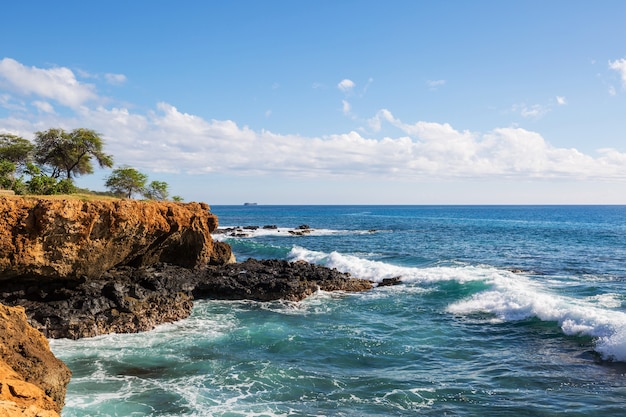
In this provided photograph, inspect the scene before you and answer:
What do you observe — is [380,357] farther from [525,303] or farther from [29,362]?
[29,362]

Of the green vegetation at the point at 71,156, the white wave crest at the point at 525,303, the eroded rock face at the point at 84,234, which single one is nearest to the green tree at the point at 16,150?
the green vegetation at the point at 71,156

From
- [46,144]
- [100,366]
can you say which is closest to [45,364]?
[100,366]

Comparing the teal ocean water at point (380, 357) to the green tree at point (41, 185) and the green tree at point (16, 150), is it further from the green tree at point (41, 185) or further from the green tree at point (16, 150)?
the green tree at point (16, 150)

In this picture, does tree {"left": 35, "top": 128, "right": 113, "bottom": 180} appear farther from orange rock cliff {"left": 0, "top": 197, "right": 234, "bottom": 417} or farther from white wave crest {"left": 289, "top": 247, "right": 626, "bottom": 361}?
white wave crest {"left": 289, "top": 247, "right": 626, "bottom": 361}

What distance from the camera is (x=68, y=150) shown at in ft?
106

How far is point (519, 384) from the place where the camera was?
14469 millimetres

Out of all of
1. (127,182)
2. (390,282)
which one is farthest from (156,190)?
(390,282)

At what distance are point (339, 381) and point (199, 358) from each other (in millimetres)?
5313

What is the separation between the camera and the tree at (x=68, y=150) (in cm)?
3183

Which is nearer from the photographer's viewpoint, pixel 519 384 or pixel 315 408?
pixel 315 408

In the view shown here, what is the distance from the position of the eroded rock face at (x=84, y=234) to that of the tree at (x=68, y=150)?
369 inches

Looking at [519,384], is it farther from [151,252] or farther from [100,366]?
[151,252]

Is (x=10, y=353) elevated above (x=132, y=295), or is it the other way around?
(x=10, y=353)

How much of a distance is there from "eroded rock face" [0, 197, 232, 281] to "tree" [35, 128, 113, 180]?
9.38m
